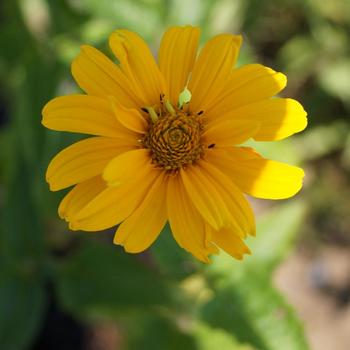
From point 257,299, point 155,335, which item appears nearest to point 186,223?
point 257,299

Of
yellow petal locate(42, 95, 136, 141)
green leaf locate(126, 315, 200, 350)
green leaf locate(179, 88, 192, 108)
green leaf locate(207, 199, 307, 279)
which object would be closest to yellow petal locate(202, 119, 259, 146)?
green leaf locate(179, 88, 192, 108)

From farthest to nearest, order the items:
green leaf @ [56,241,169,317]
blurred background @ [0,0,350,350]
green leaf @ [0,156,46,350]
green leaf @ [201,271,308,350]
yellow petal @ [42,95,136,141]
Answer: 1. green leaf @ [0,156,46,350]
2. green leaf @ [56,241,169,317]
3. blurred background @ [0,0,350,350]
4. green leaf @ [201,271,308,350]
5. yellow petal @ [42,95,136,141]

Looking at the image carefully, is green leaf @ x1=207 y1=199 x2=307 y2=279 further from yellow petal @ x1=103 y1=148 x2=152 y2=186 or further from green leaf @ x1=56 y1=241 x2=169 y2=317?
yellow petal @ x1=103 y1=148 x2=152 y2=186

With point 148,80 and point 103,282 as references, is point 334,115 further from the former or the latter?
point 148,80

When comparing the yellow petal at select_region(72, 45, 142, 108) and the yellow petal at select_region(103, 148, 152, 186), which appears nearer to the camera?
the yellow petal at select_region(103, 148, 152, 186)

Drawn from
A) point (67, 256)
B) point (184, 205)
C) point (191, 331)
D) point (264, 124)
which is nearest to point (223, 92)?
point (264, 124)

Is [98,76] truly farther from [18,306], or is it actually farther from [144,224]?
[18,306]
